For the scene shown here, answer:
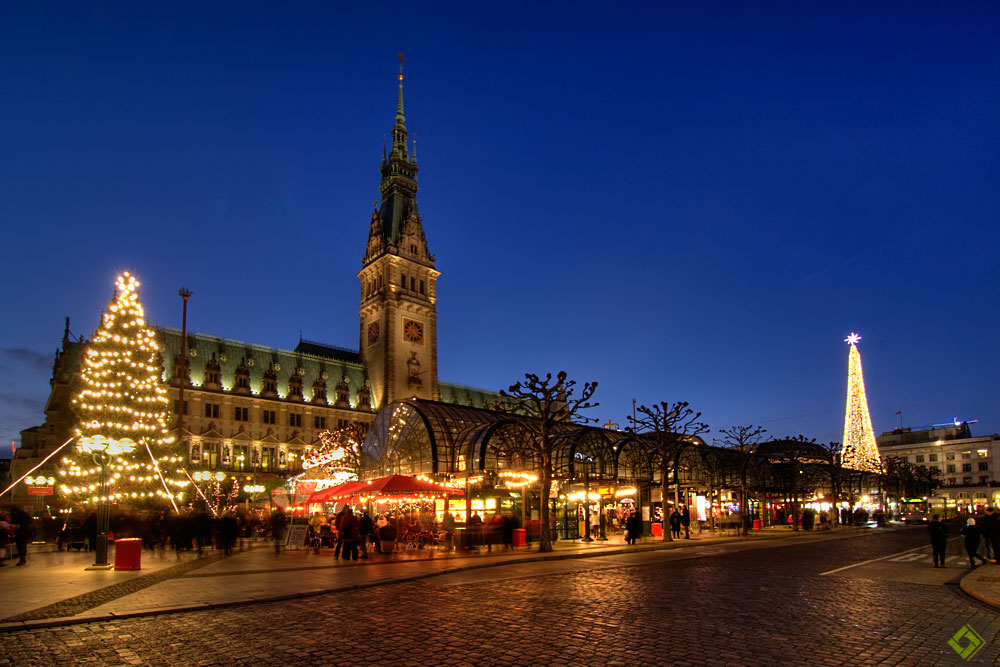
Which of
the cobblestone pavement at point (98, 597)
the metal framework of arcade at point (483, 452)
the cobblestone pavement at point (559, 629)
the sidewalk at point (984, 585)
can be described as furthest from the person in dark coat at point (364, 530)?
the sidewalk at point (984, 585)

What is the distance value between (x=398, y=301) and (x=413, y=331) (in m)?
5.65

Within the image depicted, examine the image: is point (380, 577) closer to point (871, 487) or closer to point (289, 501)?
point (289, 501)

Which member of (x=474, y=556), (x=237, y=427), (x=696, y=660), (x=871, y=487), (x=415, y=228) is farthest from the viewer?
(x=415, y=228)

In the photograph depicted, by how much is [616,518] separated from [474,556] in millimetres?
29399

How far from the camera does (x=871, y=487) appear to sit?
81000mm

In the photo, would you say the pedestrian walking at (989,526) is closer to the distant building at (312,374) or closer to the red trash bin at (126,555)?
the red trash bin at (126,555)

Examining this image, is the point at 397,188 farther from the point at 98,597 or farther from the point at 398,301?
the point at 98,597

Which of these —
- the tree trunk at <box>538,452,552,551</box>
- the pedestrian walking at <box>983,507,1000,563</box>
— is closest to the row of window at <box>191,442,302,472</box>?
the tree trunk at <box>538,452,552,551</box>

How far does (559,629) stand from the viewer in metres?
11.7

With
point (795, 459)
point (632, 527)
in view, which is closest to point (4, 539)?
point (632, 527)

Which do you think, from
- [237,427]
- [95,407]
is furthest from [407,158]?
[95,407]

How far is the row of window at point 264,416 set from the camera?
8925cm

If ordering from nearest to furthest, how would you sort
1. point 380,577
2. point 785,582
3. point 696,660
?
1. point 696,660
2. point 785,582
3. point 380,577

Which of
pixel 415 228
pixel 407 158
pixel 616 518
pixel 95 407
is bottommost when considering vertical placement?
pixel 616 518
